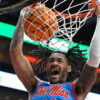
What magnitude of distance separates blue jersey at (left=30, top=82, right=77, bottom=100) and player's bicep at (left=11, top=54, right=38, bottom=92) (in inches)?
2.8

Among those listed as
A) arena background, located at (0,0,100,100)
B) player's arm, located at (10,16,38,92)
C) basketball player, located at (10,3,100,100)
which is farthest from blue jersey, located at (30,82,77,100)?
arena background, located at (0,0,100,100)

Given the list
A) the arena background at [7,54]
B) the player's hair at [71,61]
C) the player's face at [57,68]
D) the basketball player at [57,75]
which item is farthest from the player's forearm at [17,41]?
the arena background at [7,54]

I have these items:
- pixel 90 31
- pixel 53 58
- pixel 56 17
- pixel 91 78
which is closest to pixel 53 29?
pixel 56 17

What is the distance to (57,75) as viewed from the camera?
254 cm

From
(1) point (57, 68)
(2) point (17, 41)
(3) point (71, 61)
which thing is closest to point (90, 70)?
(1) point (57, 68)

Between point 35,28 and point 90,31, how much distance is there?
11.1ft

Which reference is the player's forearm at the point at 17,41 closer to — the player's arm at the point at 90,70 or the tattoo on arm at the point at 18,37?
the tattoo on arm at the point at 18,37

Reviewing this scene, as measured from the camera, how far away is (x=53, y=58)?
2.60m

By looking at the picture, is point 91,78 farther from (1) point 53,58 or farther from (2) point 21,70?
(2) point 21,70

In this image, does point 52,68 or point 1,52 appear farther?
point 1,52

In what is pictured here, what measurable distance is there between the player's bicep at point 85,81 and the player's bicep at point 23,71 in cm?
42

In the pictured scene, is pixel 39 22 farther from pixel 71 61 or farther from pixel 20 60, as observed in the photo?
pixel 71 61

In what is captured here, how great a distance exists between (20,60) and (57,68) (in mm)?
356

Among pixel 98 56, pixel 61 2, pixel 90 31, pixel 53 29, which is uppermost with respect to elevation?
pixel 61 2
